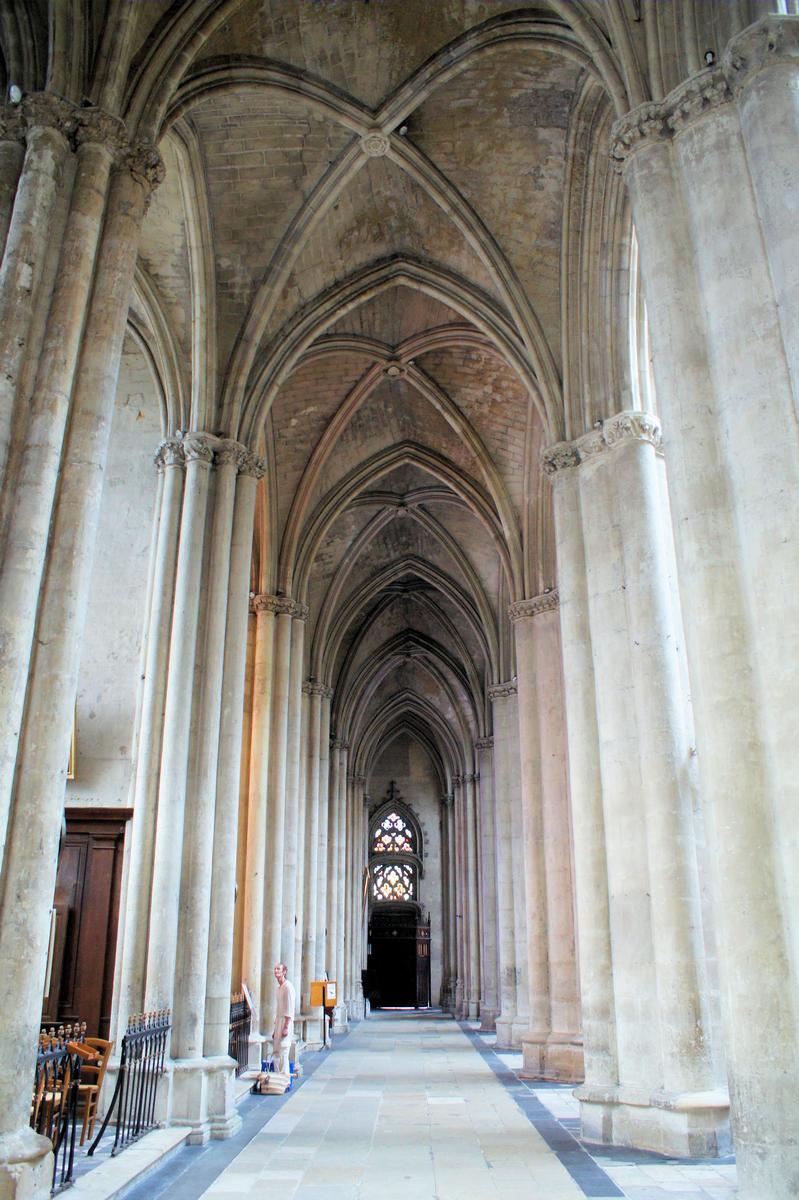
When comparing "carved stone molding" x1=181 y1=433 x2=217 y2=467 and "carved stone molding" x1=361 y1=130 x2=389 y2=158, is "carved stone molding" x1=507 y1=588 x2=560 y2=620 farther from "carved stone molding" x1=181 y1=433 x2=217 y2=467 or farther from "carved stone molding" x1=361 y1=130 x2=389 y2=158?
"carved stone molding" x1=361 y1=130 x2=389 y2=158

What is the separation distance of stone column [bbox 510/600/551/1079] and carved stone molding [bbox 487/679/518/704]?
5.05 meters

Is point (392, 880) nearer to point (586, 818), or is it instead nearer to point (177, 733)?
point (586, 818)

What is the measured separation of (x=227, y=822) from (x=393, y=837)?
98.8 ft

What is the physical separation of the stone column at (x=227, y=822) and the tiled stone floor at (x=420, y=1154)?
0.54m

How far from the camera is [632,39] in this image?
27.1 feet

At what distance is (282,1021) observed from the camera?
41.4ft

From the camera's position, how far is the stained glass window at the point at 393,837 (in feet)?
131

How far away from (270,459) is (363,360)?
2482 mm

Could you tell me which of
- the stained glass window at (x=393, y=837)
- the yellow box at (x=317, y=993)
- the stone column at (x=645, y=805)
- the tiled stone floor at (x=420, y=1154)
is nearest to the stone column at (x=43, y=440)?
the tiled stone floor at (x=420, y=1154)

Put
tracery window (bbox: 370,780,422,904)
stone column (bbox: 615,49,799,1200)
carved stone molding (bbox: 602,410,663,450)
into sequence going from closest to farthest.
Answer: stone column (bbox: 615,49,799,1200)
carved stone molding (bbox: 602,410,663,450)
tracery window (bbox: 370,780,422,904)

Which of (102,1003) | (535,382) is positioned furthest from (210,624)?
(535,382)

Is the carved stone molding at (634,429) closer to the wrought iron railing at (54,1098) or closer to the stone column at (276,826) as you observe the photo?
the stone column at (276,826)

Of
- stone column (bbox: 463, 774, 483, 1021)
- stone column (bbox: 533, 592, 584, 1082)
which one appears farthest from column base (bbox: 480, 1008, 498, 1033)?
stone column (bbox: 533, 592, 584, 1082)

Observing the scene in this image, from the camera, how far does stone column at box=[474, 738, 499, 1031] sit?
24.5 m
